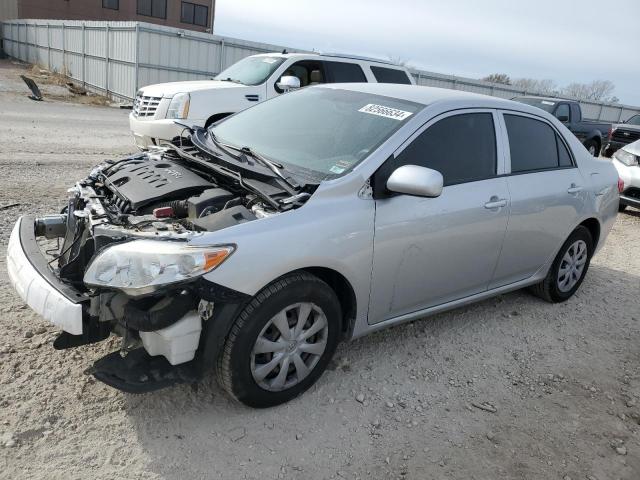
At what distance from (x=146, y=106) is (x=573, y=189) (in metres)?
6.91

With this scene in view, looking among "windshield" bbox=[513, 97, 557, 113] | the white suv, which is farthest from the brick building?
the white suv

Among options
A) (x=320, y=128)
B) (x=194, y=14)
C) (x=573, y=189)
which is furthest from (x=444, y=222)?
(x=194, y=14)

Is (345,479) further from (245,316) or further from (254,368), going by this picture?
(245,316)

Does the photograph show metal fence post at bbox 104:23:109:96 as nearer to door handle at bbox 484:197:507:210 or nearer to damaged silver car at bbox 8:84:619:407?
damaged silver car at bbox 8:84:619:407

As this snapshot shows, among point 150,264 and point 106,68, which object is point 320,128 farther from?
point 106,68

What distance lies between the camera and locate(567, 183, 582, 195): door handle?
473 centimetres

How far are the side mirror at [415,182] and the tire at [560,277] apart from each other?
2329mm

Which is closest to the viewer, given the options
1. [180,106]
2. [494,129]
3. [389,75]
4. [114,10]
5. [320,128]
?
[320,128]

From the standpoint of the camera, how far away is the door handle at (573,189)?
186 inches

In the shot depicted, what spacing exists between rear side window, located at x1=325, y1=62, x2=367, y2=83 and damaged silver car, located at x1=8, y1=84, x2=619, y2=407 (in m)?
5.99

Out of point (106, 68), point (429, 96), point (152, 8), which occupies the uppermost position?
point (152, 8)

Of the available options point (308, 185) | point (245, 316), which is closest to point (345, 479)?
point (245, 316)

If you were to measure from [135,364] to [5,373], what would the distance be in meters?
0.92

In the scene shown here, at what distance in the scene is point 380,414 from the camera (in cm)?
325
